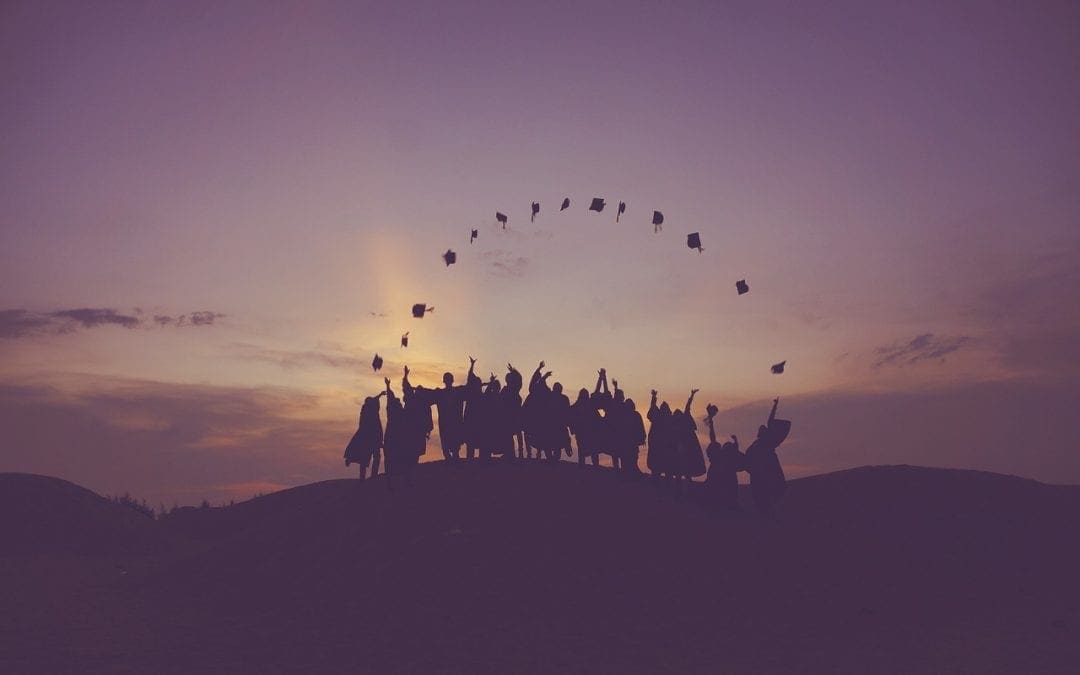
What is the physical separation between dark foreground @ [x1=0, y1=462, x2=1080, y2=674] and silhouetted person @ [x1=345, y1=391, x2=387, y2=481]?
1.02 metres

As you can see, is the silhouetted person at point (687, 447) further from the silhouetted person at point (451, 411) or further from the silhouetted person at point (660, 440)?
the silhouetted person at point (451, 411)

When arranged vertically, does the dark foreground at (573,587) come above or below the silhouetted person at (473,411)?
below

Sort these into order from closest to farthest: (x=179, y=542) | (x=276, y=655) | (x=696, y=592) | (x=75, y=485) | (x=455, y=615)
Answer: (x=276, y=655)
(x=455, y=615)
(x=696, y=592)
(x=179, y=542)
(x=75, y=485)

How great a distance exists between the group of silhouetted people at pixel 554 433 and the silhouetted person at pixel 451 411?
28mm

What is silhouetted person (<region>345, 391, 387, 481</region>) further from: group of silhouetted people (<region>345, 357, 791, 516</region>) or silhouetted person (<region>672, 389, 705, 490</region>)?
silhouetted person (<region>672, 389, 705, 490</region>)

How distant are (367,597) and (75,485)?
26.4 meters

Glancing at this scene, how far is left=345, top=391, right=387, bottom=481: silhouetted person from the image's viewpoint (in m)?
22.0

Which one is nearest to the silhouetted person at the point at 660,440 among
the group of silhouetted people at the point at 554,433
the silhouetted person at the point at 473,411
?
the group of silhouetted people at the point at 554,433

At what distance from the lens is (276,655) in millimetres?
13352

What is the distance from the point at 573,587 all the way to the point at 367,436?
8.45 metres

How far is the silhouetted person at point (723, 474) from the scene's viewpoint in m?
22.2

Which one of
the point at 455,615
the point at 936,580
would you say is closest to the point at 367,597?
the point at 455,615

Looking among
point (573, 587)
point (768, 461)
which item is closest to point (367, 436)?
point (573, 587)

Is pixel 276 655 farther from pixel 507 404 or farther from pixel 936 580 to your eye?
pixel 936 580
